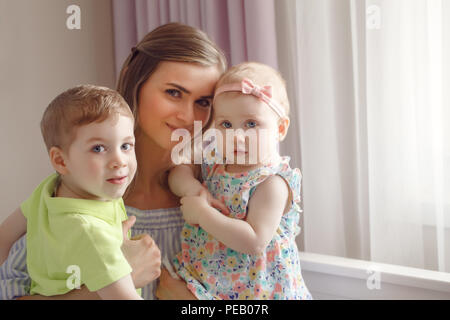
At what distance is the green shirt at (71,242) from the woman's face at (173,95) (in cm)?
25

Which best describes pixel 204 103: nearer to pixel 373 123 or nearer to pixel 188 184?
pixel 188 184

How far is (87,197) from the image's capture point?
1062 millimetres

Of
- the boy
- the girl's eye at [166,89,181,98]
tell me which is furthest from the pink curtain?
the boy

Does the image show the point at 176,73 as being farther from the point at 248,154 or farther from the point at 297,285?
the point at 297,285

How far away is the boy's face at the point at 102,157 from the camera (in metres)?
0.98

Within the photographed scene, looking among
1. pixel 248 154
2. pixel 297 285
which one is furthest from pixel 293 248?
pixel 248 154

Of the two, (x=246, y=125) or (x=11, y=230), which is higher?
(x=246, y=125)

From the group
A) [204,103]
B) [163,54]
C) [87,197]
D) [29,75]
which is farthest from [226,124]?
[29,75]

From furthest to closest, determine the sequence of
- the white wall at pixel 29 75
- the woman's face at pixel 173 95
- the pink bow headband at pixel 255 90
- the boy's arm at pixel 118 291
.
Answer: the white wall at pixel 29 75, the woman's face at pixel 173 95, the pink bow headband at pixel 255 90, the boy's arm at pixel 118 291

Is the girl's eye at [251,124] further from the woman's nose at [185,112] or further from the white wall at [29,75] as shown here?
the white wall at [29,75]

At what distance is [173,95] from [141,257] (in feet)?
1.38

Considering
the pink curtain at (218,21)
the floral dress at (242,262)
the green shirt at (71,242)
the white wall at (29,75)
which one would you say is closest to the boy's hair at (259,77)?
the floral dress at (242,262)

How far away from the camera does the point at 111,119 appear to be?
988mm

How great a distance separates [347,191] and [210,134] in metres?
0.69
